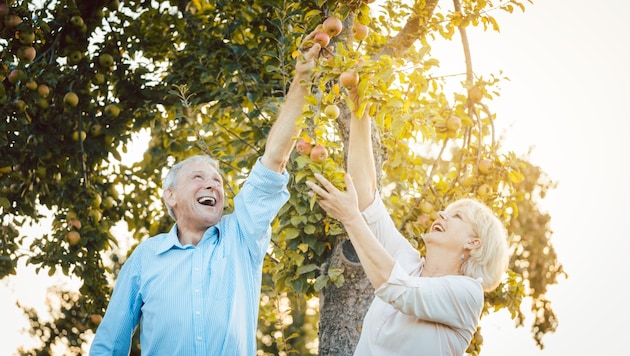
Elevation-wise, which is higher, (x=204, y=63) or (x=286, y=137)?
(x=204, y=63)

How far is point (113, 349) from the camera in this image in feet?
7.67

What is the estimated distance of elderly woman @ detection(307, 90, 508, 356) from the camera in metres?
2.13

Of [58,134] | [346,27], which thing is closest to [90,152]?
[58,134]

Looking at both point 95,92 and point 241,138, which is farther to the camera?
point 95,92

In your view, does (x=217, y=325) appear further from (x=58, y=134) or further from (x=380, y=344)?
(x=58, y=134)

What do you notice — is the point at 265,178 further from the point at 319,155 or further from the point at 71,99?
the point at 71,99

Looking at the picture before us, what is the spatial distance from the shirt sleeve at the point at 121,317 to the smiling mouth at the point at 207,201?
329mm

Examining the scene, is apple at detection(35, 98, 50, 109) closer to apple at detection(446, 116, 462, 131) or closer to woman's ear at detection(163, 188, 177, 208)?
woman's ear at detection(163, 188, 177, 208)

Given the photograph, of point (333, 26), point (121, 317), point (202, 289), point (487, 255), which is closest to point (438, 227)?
point (487, 255)

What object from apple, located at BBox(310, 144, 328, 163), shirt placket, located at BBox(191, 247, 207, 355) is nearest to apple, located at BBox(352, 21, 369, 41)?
Result: apple, located at BBox(310, 144, 328, 163)

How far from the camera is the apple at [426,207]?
360 cm

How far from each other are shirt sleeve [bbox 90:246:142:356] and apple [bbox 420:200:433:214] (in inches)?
68.9

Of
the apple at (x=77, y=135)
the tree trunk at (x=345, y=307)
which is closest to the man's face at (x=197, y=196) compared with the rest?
the tree trunk at (x=345, y=307)

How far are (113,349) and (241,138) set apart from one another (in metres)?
2.07
